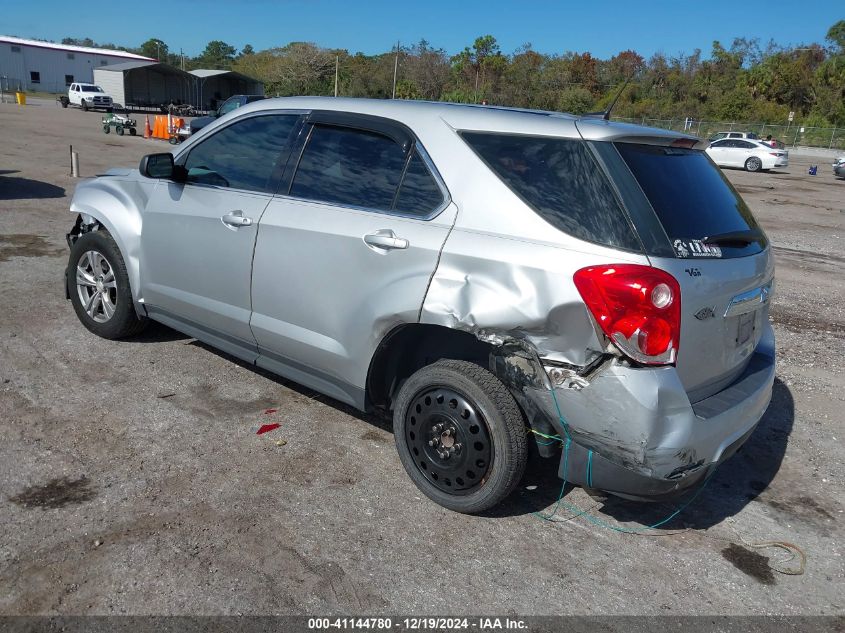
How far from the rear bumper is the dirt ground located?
465 millimetres

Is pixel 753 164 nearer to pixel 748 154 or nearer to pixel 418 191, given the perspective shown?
pixel 748 154

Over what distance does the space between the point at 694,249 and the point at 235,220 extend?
253cm

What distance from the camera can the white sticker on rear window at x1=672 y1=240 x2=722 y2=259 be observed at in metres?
2.90

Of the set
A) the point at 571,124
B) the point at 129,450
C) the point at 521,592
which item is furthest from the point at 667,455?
the point at 129,450

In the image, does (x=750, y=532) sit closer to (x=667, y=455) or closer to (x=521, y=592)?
(x=667, y=455)

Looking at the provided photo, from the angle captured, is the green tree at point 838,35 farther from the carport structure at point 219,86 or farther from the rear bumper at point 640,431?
the rear bumper at point 640,431

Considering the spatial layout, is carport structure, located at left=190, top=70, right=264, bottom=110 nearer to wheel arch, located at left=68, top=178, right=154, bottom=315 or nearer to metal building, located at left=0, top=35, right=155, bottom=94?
metal building, located at left=0, top=35, right=155, bottom=94

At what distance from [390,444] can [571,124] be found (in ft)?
6.77

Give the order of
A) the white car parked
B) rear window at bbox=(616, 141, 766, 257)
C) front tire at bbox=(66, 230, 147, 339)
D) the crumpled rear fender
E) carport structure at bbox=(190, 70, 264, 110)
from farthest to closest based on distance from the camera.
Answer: carport structure at bbox=(190, 70, 264, 110), the white car parked, front tire at bbox=(66, 230, 147, 339), the crumpled rear fender, rear window at bbox=(616, 141, 766, 257)

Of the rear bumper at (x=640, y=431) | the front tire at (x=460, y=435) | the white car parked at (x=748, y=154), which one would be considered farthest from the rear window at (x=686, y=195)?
the white car parked at (x=748, y=154)

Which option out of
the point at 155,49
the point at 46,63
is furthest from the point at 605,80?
the point at 155,49

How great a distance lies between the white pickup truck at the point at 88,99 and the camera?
157 ft

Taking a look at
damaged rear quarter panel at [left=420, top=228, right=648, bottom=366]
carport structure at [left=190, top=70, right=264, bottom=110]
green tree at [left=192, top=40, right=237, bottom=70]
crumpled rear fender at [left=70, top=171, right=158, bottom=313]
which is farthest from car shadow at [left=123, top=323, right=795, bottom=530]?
green tree at [left=192, top=40, right=237, bottom=70]

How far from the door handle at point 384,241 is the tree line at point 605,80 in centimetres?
5383
